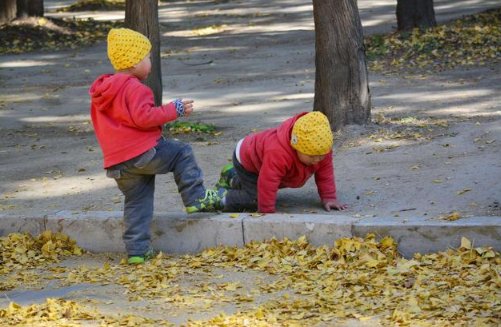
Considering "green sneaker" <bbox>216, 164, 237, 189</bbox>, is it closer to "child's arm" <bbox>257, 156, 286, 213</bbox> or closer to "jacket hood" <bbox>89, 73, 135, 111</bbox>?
"child's arm" <bbox>257, 156, 286, 213</bbox>

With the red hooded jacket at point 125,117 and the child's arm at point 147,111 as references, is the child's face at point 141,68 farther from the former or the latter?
the child's arm at point 147,111

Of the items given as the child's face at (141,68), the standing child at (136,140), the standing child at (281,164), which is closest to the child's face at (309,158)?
the standing child at (281,164)

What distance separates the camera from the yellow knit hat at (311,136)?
6.61 meters

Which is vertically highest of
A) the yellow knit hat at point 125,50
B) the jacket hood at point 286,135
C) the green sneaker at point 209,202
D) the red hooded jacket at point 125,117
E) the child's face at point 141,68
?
the yellow knit hat at point 125,50

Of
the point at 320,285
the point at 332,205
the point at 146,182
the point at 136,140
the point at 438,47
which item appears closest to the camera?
the point at 320,285

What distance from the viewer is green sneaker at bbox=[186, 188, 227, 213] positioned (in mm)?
6668

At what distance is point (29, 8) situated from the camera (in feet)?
70.9

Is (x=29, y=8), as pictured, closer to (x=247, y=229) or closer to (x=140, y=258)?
(x=140, y=258)

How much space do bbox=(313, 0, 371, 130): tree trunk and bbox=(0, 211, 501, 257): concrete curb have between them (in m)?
2.83

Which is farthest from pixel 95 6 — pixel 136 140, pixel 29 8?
pixel 136 140

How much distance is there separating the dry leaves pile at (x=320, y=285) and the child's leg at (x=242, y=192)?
0.56m

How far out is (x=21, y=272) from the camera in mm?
6359

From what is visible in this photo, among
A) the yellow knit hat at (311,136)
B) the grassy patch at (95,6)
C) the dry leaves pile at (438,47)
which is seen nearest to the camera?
the yellow knit hat at (311,136)

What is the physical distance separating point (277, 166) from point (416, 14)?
1065 cm
